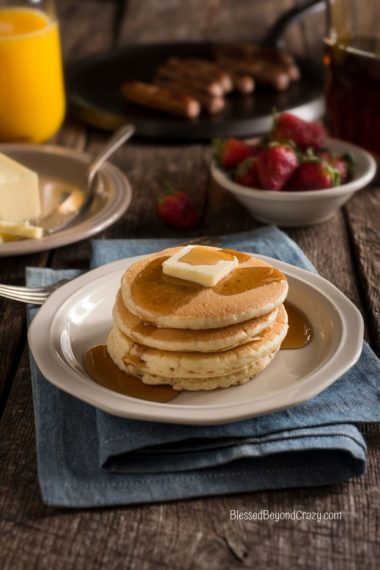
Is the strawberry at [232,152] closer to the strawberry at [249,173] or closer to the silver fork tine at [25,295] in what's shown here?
the strawberry at [249,173]

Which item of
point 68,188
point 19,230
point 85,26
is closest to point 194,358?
point 19,230

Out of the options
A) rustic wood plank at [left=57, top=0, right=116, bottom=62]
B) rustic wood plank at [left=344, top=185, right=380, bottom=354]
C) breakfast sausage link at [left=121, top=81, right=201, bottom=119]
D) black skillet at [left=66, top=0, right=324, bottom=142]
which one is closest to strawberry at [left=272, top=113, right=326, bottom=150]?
rustic wood plank at [left=344, top=185, right=380, bottom=354]

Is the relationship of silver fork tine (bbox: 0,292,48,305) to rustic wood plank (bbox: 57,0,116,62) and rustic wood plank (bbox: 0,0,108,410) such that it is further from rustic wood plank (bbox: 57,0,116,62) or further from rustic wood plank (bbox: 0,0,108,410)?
rustic wood plank (bbox: 57,0,116,62)

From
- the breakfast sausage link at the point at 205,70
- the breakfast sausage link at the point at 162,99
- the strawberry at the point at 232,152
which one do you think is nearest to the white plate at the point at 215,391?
the strawberry at the point at 232,152

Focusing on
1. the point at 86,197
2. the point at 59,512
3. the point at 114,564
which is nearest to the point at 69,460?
the point at 59,512

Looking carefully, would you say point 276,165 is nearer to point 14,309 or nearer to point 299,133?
point 299,133

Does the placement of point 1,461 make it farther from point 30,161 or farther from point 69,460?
point 30,161

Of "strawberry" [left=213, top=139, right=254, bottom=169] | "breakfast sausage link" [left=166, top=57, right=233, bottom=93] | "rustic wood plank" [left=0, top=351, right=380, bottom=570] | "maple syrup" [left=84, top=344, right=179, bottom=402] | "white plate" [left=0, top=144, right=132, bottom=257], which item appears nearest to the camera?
"rustic wood plank" [left=0, top=351, right=380, bottom=570]
